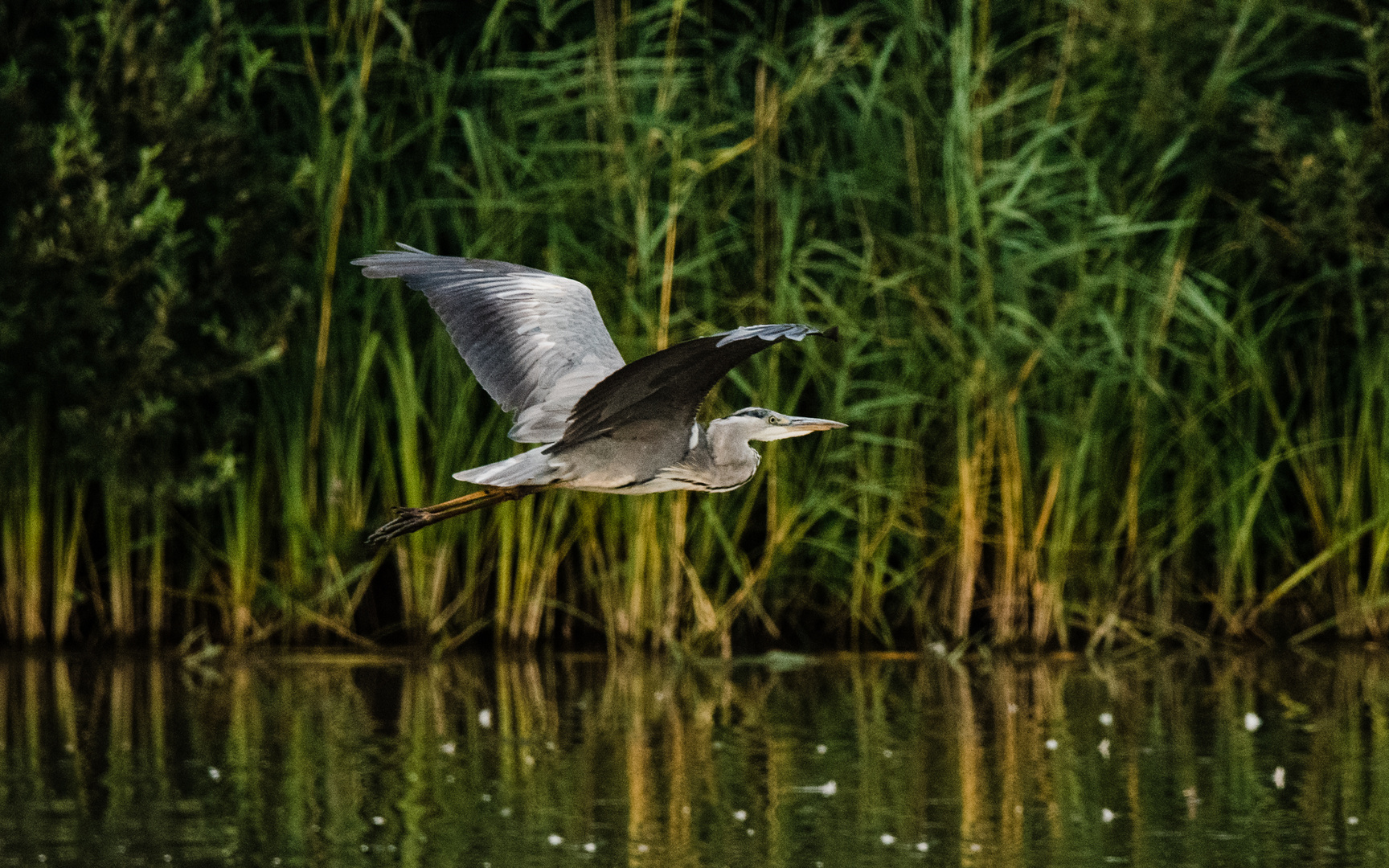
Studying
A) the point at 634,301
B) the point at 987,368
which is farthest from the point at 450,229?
the point at 987,368

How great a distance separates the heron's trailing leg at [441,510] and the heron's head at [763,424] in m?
0.38

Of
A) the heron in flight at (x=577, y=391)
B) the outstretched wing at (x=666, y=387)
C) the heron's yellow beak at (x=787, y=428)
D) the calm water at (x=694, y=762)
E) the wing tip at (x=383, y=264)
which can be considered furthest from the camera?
the calm water at (x=694, y=762)

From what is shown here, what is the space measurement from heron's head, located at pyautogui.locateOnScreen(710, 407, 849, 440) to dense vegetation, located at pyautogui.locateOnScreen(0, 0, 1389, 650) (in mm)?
4098

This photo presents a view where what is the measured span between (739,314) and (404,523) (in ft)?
14.5

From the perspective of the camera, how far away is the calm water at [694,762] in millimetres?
5980

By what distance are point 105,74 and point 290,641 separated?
95.9 inches

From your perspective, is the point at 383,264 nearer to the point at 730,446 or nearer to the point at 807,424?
the point at 730,446

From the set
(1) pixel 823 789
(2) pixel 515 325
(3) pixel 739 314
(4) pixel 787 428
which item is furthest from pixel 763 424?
(3) pixel 739 314

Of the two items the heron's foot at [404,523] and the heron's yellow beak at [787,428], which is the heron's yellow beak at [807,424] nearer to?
the heron's yellow beak at [787,428]

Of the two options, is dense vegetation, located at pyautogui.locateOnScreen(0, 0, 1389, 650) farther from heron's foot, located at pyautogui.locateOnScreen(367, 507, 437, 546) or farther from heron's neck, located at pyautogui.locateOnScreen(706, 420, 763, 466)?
heron's neck, located at pyautogui.locateOnScreen(706, 420, 763, 466)

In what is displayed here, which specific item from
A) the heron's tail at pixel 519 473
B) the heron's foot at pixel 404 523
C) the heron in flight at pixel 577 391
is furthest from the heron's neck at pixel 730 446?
the heron's foot at pixel 404 523

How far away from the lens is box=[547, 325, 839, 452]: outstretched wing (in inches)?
119

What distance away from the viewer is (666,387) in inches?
135

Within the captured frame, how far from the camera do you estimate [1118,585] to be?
846cm
